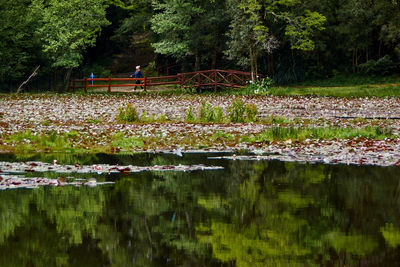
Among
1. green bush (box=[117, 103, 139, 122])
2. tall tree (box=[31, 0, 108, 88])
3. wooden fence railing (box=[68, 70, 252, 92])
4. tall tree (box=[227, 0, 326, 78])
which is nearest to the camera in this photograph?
green bush (box=[117, 103, 139, 122])

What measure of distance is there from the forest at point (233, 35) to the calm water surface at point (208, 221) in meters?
34.0

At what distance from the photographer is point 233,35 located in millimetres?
44844

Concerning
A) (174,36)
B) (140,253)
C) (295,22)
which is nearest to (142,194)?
(140,253)

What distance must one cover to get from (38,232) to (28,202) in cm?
163

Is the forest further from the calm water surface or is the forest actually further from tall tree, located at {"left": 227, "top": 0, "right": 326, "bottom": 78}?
the calm water surface

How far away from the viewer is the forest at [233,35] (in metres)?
44.8

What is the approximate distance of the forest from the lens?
147ft

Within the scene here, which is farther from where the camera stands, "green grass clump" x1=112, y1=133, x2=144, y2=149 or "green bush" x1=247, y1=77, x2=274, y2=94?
"green bush" x1=247, y1=77, x2=274, y2=94

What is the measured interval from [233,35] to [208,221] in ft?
127

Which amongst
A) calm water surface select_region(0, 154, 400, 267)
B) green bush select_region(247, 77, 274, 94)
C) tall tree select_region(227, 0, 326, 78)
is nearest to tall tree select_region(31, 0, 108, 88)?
tall tree select_region(227, 0, 326, 78)

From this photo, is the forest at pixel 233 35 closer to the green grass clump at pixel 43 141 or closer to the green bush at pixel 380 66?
the green bush at pixel 380 66

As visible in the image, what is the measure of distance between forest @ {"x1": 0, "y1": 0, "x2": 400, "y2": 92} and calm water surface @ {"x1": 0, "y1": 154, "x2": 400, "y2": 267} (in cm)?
3403

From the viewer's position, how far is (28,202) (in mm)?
8023

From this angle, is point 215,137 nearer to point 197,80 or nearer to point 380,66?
point 197,80
